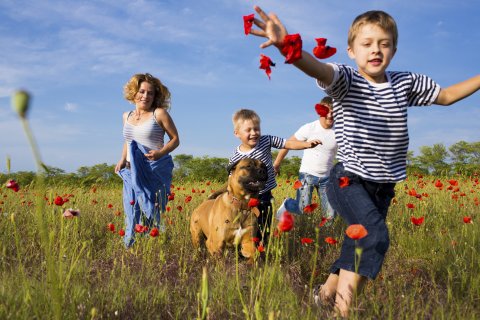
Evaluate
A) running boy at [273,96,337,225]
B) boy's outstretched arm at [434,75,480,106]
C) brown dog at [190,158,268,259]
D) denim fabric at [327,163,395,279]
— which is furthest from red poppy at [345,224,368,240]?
running boy at [273,96,337,225]

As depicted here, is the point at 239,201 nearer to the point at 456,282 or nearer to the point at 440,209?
the point at 456,282

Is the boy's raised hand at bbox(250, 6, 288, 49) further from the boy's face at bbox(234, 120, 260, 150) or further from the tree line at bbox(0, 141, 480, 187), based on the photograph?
the tree line at bbox(0, 141, 480, 187)

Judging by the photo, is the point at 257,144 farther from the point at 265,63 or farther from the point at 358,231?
the point at 358,231

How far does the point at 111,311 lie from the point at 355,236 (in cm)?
177

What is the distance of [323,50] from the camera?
7.29ft

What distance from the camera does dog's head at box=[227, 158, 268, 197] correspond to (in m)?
4.48

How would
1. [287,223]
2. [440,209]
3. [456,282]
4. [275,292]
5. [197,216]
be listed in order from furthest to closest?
1. [440,209]
2. [197,216]
3. [456,282]
4. [275,292]
5. [287,223]

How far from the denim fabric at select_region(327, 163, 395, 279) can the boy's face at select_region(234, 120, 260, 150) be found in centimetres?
204

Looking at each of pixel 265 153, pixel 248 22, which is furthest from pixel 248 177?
pixel 248 22

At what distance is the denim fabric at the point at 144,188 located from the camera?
5.33m

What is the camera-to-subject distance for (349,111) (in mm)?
2916

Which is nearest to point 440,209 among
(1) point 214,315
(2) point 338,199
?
(2) point 338,199

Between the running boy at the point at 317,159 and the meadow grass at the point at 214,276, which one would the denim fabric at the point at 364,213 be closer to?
the meadow grass at the point at 214,276

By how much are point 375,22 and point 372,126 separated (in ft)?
2.31
